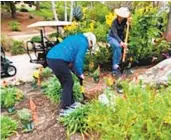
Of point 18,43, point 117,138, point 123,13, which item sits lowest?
point 18,43

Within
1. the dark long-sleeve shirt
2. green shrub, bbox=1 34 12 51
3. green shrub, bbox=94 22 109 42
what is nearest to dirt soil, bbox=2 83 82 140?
the dark long-sleeve shirt

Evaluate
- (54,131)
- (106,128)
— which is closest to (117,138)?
(106,128)

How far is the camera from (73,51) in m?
5.14

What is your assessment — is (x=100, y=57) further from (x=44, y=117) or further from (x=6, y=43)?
(x=6, y=43)

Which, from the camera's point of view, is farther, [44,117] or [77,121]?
[44,117]

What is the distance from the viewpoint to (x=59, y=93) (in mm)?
5797

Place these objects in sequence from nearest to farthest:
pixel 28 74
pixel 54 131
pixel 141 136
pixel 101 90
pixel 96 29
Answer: pixel 141 136, pixel 54 131, pixel 101 90, pixel 96 29, pixel 28 74

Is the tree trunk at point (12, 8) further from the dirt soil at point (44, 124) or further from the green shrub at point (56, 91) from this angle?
the green shrub at point (56, 91)

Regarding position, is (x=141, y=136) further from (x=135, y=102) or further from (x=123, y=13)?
(x=123, y=13)

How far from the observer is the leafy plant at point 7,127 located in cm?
500

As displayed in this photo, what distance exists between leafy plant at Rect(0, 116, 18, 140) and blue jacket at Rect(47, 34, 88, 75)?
3.21ft

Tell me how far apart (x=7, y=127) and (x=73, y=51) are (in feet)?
4.15

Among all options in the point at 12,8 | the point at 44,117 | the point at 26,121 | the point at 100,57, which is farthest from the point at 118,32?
the point at 12,8

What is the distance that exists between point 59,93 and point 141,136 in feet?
8.78
